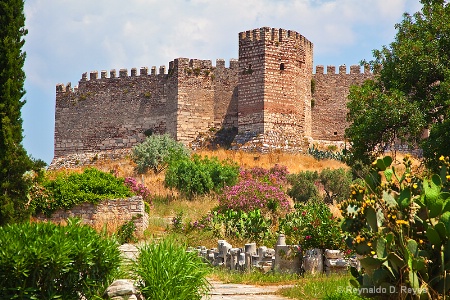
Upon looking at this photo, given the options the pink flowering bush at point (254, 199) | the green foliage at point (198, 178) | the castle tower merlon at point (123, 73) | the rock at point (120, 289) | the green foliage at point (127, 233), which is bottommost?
the green foliage at point (127, 233)

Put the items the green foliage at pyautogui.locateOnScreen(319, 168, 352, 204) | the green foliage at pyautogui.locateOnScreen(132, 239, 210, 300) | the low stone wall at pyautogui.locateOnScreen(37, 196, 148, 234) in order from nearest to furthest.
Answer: the green foliage at pyautogui.locateOnScreen(132, 239, 210, 300)
the low stone wall at pyautogui.locateOnScreen(37, 196, 148, 234)
the green foliage at pyautogui.locateOnScreen(319, 168, 352, 204)

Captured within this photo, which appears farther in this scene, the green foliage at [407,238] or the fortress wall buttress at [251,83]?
the fortress wall buttress at [251,83]

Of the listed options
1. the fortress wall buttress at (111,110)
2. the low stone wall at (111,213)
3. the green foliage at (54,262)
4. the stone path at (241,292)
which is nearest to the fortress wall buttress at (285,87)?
the fortress wall buttress at (111,110)

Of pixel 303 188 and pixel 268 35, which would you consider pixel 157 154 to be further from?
pixel 303 188

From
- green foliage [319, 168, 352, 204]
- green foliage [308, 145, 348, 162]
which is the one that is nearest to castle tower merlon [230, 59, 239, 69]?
green foliage [308, 145, 348, 162]

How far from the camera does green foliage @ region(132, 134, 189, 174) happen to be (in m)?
32.7

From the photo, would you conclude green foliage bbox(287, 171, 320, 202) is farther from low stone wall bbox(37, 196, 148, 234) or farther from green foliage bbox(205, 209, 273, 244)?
low stone wall bbox(37, 196, 148, 234)

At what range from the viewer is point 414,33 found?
18828mm

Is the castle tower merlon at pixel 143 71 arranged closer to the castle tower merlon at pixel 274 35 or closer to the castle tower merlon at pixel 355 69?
the castle tower merlon at pixel 274 35

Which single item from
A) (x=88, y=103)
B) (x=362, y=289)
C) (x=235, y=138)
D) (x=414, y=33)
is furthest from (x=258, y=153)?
(x=362, y=289)

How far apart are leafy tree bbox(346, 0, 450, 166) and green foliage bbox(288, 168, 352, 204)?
8128mm

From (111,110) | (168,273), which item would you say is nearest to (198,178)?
(111,110)

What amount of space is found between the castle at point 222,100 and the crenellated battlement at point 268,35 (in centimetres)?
5

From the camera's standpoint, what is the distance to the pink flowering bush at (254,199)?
21844 millimetres
